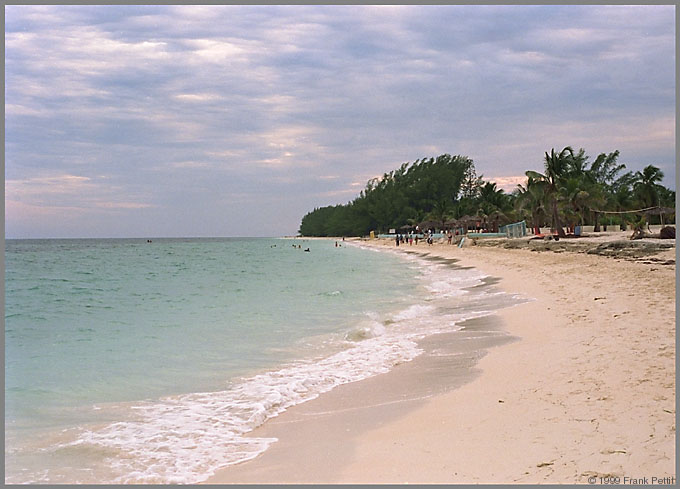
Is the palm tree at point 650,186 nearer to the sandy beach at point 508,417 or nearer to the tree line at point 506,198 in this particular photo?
the tree line at point 506,198

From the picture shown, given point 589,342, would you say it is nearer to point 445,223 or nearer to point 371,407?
point 371,407

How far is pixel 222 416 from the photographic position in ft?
17.6

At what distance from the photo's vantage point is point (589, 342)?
650cm

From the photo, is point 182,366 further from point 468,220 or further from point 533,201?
point 468,220

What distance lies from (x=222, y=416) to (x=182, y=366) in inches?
108

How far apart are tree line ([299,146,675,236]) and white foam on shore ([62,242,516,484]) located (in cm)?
3445

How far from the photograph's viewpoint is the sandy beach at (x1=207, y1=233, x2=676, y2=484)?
3357 millimetres

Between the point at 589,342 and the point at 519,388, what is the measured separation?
1946 millimetres

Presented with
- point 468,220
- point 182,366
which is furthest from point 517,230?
point 182,366

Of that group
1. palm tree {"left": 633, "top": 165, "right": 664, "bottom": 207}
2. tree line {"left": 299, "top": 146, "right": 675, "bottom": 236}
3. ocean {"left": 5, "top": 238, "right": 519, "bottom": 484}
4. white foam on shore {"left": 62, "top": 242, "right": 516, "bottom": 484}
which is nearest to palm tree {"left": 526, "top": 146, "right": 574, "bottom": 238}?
tree line {"left": 299, "top": 146, "right": 675, "bottom": 236}

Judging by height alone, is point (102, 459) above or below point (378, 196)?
below

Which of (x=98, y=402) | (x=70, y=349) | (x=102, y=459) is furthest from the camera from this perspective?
(x=70, y=349)

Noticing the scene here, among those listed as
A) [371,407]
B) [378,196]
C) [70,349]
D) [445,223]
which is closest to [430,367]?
[371,407]

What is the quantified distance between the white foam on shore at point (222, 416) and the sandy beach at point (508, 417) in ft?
0.78
